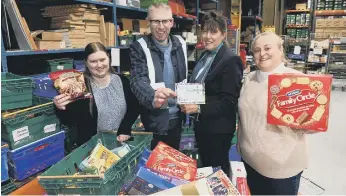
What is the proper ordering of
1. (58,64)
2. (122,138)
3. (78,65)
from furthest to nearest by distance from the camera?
1. (78,65)
2. (58,64)
3. (122,138)

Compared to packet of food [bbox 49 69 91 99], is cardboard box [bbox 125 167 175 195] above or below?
below

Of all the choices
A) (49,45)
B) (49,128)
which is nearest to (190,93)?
(49,128)

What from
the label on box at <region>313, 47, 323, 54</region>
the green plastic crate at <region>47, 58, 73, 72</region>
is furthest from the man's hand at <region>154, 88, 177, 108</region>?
the label on box at <region>313, 47, 323, 54</region>

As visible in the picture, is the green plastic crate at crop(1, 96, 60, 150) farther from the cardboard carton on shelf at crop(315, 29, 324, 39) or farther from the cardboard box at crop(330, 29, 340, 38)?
the cardboard box at crop(330, 29, 340, 38)

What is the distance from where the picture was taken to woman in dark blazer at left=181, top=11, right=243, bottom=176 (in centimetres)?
173

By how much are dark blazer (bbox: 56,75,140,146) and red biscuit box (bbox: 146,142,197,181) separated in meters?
0.51

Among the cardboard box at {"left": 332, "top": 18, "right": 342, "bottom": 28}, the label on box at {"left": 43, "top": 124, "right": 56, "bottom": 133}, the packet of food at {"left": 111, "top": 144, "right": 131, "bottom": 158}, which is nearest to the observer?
the packet of food at {"left": 111, "top": 144, "right": 131, "bottom": 158}

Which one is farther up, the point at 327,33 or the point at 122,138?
the point at 327,33

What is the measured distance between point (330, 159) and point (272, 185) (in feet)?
7.61

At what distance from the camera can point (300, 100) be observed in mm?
A: 1298

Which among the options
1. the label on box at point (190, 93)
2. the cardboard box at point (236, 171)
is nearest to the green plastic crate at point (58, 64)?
the label on box at point (190, 93)

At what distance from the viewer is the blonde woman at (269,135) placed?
1.52 meters

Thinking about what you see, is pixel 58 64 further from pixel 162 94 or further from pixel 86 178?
pixel 86 178

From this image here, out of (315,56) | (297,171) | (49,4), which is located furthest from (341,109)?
(49,4)
